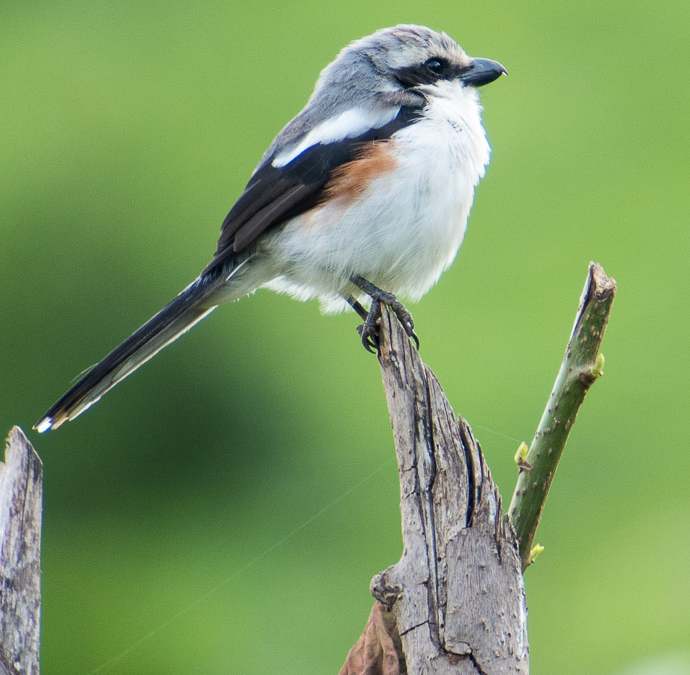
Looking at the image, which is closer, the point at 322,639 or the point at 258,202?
the point at 258,202

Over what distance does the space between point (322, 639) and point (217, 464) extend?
0.99 metres

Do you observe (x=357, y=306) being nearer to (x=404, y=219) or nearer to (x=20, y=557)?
(x=404, y=219)

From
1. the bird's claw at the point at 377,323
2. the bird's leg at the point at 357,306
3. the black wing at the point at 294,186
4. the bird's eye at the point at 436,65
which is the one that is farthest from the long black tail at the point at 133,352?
the bird's eye at the point at 436,65

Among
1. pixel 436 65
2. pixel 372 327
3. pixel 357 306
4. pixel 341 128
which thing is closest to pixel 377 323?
pixel 372 327

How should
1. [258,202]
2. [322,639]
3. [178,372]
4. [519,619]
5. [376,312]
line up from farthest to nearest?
[178,372], [322,639], [258,202], [376,312], [519,619]

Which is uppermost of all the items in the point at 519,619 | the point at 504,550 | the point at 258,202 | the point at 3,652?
the point at 258,202

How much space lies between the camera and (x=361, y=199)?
2.65 meters

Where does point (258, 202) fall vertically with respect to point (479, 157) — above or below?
above

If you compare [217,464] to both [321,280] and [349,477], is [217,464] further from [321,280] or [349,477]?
[321,280]

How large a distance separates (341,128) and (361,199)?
0.29 meters

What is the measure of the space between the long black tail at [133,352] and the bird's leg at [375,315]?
506mm

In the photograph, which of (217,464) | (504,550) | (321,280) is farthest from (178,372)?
(504,550)

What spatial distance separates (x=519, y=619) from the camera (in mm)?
1698

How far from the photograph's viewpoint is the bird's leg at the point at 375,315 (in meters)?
2.49
